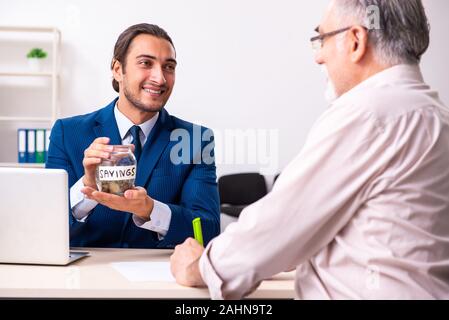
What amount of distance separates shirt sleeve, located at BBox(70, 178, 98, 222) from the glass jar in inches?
16.0

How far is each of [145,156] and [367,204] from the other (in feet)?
4.05

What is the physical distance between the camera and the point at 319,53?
141 centimetres

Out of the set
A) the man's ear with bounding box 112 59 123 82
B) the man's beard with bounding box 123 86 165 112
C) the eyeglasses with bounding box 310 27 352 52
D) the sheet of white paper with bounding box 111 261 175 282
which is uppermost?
the eyeglasses with bounding box 310 27 352 52

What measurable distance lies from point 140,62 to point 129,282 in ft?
3.92

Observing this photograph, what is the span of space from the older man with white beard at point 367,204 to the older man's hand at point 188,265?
0.47 ft

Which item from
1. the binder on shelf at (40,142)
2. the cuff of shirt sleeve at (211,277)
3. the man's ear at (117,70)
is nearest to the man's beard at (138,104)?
the man's ear at (117,70)

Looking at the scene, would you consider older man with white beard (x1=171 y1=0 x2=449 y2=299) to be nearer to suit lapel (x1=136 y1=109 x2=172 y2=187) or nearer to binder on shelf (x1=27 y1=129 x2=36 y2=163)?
suit lapel (x1=136 y1=109 x2=172 y2=187)

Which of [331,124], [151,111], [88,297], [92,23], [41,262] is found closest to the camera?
[331,124]

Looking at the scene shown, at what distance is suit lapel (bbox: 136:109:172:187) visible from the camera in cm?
224

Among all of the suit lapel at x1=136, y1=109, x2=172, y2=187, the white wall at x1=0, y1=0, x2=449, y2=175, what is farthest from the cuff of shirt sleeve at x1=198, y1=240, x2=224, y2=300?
the white wall at x1=0, y1=0, x2=449, y2=175

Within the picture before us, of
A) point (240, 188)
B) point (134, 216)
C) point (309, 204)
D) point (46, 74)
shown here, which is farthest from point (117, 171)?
point (240, 188)

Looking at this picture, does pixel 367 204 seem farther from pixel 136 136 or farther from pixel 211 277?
pixel 136 136
